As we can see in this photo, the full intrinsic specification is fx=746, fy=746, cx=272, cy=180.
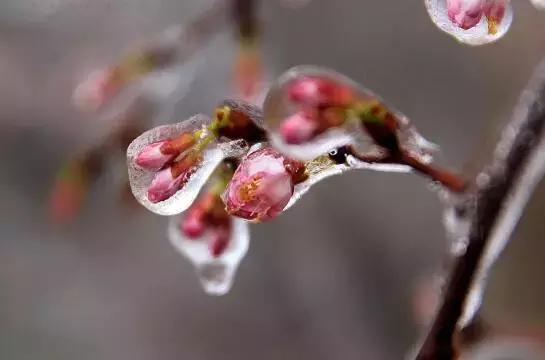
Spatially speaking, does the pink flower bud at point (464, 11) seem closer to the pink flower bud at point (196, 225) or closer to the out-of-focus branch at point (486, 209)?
the out-of-focus branch at point (486, 209)

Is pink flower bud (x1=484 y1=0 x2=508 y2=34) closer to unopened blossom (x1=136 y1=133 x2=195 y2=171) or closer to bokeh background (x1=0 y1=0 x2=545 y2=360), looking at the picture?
unopened blossom (x1=136 y1=133 x2=195 y2=171)

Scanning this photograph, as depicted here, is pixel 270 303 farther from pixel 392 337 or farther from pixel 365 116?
pixel 365 116

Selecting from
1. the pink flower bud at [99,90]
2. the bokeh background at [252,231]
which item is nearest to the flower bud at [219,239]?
the pink flower bud at [99,90]

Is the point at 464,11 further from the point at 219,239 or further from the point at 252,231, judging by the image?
the point at 252,231

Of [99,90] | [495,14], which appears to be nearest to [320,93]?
[495,14]

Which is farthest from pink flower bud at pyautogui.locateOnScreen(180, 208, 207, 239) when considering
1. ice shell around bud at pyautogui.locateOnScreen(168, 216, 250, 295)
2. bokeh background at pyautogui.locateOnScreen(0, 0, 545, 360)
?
bokeh background at pyautogui.locateOnScreen(0, 0, 545, 360)

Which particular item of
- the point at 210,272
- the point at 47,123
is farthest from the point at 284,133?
the point at 47,123
